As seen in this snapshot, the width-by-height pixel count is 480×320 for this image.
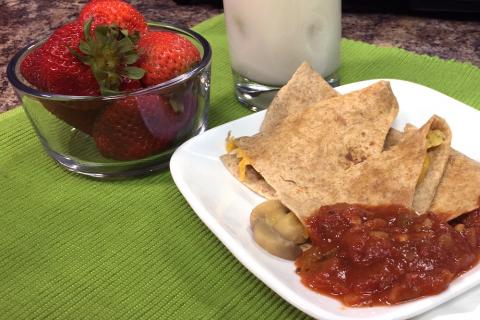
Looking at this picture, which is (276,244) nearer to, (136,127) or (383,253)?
(383,253)

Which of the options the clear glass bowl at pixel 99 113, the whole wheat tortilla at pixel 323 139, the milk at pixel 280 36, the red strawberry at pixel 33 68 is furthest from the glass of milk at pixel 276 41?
the red strawberry at pixel 33 68

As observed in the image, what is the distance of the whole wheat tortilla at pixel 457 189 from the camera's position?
38.7 inches

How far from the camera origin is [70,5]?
2.40m

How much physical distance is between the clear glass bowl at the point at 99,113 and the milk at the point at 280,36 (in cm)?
11

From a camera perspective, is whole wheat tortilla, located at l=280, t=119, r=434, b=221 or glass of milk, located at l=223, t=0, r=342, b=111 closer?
whole wheat tortilla, located at l=280, t=119, r=434, b=221

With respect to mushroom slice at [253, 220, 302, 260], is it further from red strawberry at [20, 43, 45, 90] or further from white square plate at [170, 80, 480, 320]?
red strawberry at [20, 43, 45, 90]

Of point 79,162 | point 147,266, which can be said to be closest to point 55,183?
point 79,162

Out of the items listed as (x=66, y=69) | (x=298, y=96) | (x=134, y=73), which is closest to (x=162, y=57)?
(x=134, y=73)

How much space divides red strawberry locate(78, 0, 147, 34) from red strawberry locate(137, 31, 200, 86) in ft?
0.13

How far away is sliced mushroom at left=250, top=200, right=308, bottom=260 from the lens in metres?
0.94

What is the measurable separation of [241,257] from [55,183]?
0.53 meters

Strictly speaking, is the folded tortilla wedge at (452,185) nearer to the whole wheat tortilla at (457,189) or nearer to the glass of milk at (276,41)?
the whole wheat tortilla at (457,189)

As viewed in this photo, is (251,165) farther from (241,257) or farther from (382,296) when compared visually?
(382,296)

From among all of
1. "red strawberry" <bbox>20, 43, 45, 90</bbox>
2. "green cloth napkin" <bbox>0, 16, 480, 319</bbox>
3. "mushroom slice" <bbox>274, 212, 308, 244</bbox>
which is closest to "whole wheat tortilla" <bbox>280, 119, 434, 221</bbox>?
"mushroom slice" <bbox>274, 212, 308, 244</bbox>
